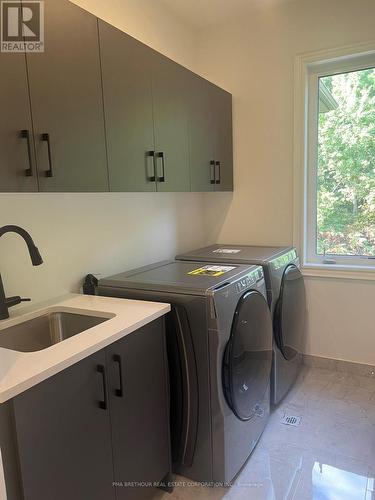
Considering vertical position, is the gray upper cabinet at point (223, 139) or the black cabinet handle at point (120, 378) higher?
the gray upper cabinet at point (223, 139)

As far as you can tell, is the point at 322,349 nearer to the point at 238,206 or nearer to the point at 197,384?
the point at 238,206

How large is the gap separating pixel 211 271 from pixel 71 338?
89 cm

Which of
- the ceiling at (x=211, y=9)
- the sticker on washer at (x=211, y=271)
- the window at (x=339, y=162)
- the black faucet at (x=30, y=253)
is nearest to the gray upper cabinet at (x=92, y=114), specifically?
the black faucet at (x=30, y=253)

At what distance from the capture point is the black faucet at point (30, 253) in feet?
4.49

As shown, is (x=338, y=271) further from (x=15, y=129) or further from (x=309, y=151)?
(x=15, y=129)

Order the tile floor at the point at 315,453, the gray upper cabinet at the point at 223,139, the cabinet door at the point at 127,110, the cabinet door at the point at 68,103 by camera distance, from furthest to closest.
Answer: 1. the gray upper cabinet at the point at 223,139
2. the tile floor at the point at 315,453
3. the cabinet door at the point at 127,110
4. the cabinet door at the point at 68,103

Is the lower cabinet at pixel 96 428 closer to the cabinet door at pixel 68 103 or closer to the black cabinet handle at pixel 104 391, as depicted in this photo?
the black cabinet handle at pixel 104 391

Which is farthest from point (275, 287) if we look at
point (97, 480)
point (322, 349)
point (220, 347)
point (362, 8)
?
point (362, 8)

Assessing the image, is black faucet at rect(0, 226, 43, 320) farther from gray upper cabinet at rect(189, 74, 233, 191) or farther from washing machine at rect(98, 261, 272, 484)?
gray upper cabinet at rect(189, 74, 233, 191)

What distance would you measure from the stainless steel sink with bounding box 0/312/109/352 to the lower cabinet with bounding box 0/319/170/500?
0.26 meters

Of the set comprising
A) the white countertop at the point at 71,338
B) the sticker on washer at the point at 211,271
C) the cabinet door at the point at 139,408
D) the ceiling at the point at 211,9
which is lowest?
the cabinet door at the point at 139,408

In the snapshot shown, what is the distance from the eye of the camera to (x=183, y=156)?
2127 mm

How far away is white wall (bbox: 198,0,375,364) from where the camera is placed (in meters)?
2.48

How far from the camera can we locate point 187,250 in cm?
284
